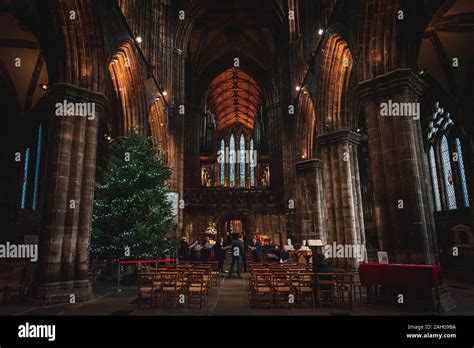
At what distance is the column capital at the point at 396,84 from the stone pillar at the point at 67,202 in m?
7.83

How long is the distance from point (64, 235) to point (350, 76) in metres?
12.6

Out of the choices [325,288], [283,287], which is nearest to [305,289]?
[283,287]

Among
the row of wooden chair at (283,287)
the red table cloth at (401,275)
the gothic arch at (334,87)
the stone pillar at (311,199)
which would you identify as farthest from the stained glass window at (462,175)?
the row of wooden chair at (283,287)

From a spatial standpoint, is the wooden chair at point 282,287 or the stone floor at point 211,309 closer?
the stone floor at point 211,309

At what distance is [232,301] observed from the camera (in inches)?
287

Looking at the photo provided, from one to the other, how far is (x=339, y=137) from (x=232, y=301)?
31.2 ft

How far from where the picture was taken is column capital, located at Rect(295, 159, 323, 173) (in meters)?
18.8

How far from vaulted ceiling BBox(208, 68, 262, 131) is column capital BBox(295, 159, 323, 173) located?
2035 centimetres

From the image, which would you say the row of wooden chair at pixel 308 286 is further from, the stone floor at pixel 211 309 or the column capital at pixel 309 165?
the column capital at pixel 309 165

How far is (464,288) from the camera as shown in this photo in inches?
357

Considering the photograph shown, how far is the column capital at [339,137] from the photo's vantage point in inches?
555

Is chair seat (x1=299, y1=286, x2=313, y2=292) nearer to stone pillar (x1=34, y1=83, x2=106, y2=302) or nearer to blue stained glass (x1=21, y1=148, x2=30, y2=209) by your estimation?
stone pillar (x1=34, y1=83, x2=106, y2=302)
